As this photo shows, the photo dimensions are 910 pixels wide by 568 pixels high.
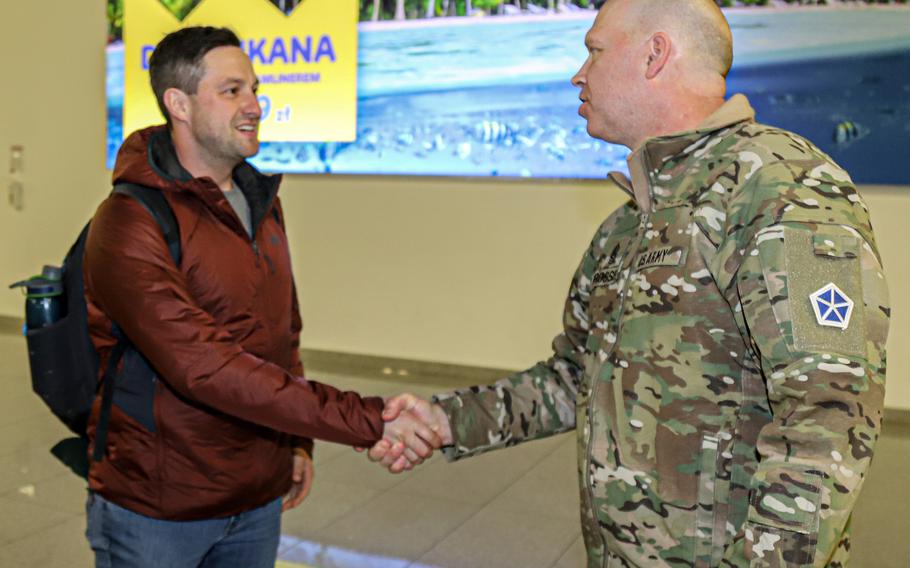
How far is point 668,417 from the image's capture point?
50.9 inches

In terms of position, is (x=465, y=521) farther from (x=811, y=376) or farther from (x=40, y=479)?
(x=811, y=376)

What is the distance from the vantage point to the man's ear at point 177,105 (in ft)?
6.24

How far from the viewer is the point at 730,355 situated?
4.07 feet

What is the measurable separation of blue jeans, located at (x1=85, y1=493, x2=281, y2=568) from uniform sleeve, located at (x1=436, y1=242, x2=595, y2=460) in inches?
18.3

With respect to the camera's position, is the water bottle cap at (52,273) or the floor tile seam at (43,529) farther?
the floor tile seam at (43,529)

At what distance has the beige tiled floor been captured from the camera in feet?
10.1

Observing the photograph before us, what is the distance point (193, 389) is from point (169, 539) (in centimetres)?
31

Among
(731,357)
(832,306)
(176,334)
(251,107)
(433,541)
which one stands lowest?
(433,541)

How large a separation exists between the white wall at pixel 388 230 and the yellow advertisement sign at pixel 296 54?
1.36ft

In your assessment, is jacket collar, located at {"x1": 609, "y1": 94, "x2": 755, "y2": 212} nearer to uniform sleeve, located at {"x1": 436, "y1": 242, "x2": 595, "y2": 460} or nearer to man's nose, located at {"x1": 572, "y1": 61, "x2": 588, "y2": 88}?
man's nose, located at {"x1": 572, "y1": 61, "x2": 588, "y2": 88}

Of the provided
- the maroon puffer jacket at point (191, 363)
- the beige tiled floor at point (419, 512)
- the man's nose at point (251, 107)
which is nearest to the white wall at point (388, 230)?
the beige tiled floor at point (419, 512)

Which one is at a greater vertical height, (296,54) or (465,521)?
(296,54)

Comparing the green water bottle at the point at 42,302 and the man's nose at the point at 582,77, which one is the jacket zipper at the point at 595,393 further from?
the green water bottle at the point at 42,302

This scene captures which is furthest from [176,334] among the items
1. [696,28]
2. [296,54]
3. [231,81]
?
[296,54]
